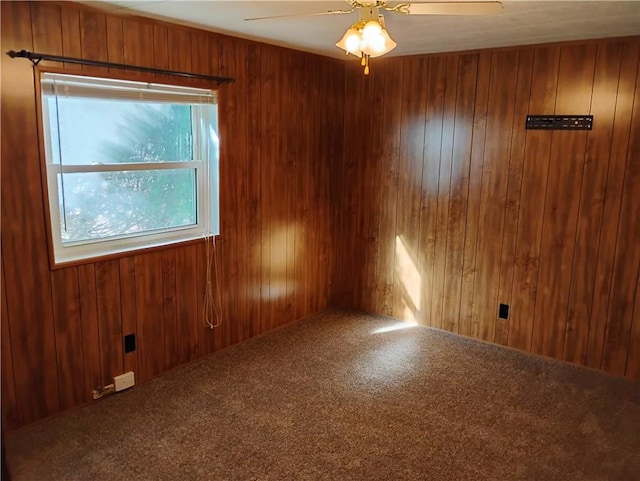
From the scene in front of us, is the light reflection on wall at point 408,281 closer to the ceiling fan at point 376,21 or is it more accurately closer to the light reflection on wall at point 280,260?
the light reflection on wall at point 280,260

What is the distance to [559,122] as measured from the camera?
368cm

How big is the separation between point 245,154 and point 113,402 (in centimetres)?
189

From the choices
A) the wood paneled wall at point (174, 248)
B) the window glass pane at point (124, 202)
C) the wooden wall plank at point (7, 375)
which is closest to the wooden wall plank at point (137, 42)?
the wood paneled wall at point (174, 248)

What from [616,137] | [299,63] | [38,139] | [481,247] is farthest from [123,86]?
[616,137]

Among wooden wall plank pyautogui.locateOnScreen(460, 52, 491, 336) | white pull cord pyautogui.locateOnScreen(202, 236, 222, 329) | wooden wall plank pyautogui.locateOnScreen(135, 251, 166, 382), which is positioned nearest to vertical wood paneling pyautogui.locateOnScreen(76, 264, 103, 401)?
wooden wall plank pyautogui.locateOnScreen(135, 251, 166, 382)

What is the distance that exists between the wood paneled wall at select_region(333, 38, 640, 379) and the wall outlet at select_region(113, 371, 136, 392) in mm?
2267

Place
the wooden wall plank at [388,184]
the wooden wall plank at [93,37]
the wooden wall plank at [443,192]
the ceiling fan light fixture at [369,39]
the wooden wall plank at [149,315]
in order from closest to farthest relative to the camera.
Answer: the ceiling fan light fixture at [369,39] < the wooden wall plank at [93,37] < the wooden wall plank at [149,315] < the wooden wall plank at [443,192] < the wooden wall plank at [388,184]

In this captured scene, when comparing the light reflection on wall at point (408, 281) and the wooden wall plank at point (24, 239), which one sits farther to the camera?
the light reflection on wall at point (408, 281)

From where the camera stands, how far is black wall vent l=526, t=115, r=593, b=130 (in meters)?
3.58

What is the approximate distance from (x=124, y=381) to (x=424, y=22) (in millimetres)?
2801

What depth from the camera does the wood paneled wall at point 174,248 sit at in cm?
269

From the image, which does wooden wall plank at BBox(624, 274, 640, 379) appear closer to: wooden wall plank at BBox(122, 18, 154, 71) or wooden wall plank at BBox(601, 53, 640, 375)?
wooden wall plank at BBox(601, 53, 640, 375)

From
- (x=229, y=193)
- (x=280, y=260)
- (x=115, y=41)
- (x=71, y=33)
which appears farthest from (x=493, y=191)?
(x=71, y=33)

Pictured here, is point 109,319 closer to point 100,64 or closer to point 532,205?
point 100,64
